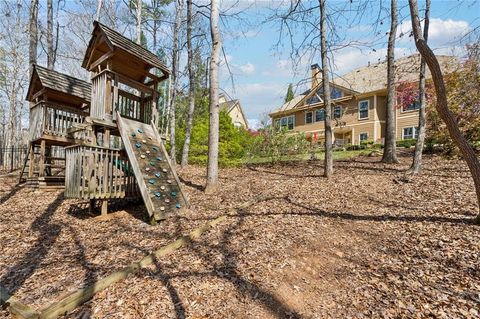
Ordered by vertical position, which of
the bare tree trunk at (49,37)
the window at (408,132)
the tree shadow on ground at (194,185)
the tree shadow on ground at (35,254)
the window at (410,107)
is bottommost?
the tree shadow on ground at (35,254)

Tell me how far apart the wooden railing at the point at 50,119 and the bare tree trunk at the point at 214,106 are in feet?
18.4

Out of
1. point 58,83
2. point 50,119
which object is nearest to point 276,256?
point 50,119

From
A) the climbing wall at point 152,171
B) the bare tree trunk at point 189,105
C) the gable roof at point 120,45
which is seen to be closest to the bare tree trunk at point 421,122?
the climbing wall at point 152,171

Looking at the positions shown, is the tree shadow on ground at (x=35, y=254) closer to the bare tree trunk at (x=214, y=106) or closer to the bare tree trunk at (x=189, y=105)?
the bare tree trunk at (x=214, y=106)

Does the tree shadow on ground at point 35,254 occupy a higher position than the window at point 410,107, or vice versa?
the window at point 410,107

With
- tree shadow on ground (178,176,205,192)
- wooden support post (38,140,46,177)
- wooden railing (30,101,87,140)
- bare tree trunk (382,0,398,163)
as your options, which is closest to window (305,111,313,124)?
bare tree trunk (382,0,398,163)

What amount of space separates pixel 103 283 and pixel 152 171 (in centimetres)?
342

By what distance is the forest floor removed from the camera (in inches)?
116

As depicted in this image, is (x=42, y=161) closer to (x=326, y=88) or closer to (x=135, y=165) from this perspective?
(x=135, y=165)

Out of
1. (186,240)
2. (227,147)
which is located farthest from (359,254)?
(227,147)

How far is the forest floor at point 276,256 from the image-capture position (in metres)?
2.94

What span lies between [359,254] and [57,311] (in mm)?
3867

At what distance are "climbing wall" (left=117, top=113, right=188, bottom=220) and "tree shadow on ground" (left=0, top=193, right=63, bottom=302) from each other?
187cm

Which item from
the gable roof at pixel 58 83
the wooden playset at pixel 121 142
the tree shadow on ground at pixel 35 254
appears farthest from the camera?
the gable roof at pixel 58 83
